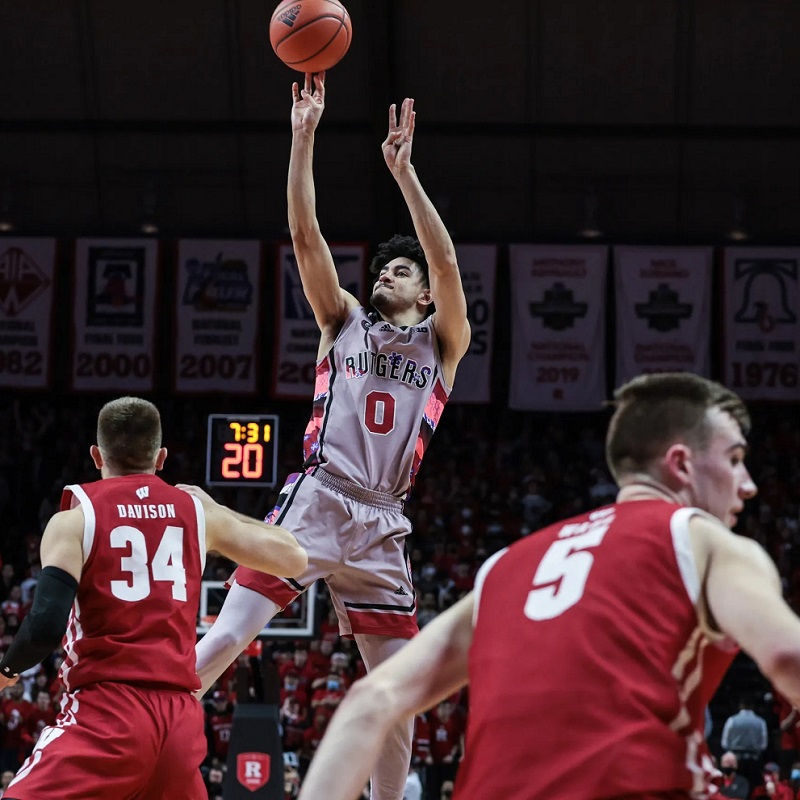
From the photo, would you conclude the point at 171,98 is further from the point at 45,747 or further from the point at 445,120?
the point at 45,747

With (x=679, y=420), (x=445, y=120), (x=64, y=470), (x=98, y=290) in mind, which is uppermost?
(x=445, y=120)

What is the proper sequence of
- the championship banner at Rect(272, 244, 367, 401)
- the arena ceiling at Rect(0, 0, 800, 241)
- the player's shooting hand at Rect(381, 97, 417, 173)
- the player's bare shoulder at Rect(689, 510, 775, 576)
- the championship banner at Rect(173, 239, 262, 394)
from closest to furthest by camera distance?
the player's bare shoulder at Rect(689, 510, 775, 576) → the player's shooting hand at Rect(381, 97, 417, 173) → the arena ceiling at Rect(0, 0, 800, 241) → the championship banner at Rect(272, 244, 367, 401) → the championship banner at Rect(173, 239, 262, 394)

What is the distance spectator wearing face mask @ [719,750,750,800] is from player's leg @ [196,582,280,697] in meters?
7.77

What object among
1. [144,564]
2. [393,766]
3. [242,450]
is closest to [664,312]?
[242,450]

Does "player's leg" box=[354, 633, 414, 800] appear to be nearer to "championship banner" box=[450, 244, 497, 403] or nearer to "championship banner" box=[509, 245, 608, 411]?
"championship banner" box=[450, 244, 497, 403]

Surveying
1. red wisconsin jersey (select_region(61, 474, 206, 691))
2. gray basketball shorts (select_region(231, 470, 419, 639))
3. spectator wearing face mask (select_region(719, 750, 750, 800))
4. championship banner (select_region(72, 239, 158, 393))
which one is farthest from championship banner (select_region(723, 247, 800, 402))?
red wisconsin jersey (select_region(61, 474, 206, 691))

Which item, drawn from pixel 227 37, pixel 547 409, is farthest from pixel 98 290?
pixel 547 409

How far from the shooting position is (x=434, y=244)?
5902mm

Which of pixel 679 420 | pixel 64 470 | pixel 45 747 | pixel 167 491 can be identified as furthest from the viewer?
pixel 64 470

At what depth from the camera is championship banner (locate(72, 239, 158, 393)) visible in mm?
21719

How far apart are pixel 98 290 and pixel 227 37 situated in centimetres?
471

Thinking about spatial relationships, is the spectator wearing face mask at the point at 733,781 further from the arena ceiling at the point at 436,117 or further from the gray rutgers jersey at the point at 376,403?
the arena ceiling at the point at 436,117

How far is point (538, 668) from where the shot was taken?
244cm

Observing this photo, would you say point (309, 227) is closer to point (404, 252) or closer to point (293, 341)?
point (404, 252)
